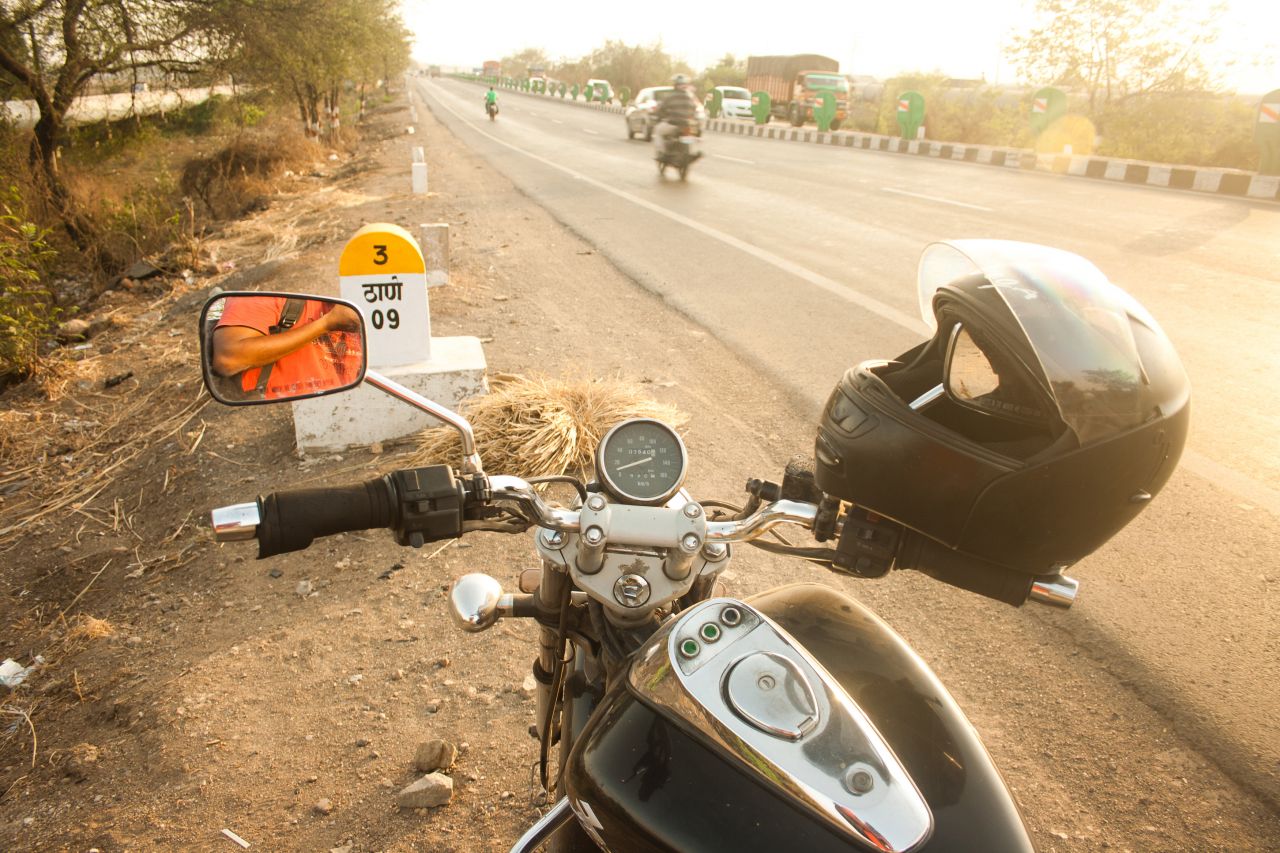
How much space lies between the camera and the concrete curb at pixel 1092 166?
14.2m

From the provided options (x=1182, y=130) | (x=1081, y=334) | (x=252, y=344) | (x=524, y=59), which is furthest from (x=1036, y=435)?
(x=524, y=59)

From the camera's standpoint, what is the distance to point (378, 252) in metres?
4.32

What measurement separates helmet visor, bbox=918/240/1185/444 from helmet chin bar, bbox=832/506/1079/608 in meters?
0.25

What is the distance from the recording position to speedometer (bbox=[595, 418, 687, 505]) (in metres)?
1.42

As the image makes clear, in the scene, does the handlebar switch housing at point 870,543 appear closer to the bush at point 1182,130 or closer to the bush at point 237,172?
the bush at point 237,172

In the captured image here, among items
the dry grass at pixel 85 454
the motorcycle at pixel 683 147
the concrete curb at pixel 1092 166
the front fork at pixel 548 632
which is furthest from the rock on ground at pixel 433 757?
the concrete curb at pixel 1092 166

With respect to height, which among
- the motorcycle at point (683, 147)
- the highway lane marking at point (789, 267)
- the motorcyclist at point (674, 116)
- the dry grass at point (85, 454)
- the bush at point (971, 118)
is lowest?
the dry grass at point (85, 454)

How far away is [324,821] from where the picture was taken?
232 cm

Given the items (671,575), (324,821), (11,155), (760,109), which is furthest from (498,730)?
(760,109)

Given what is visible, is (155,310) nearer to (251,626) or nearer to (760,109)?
(251,626)

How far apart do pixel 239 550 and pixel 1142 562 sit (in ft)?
12.1

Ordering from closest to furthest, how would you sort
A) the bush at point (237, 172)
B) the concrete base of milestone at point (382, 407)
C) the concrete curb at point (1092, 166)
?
the concrete base of milestone at point (382, 407)
the concrete curb at point (1092, 166)
the bush at point (237, 172)

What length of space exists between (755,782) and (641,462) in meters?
0.58

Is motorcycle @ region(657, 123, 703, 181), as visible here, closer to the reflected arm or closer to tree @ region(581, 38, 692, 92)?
Answer: the reflected arm
